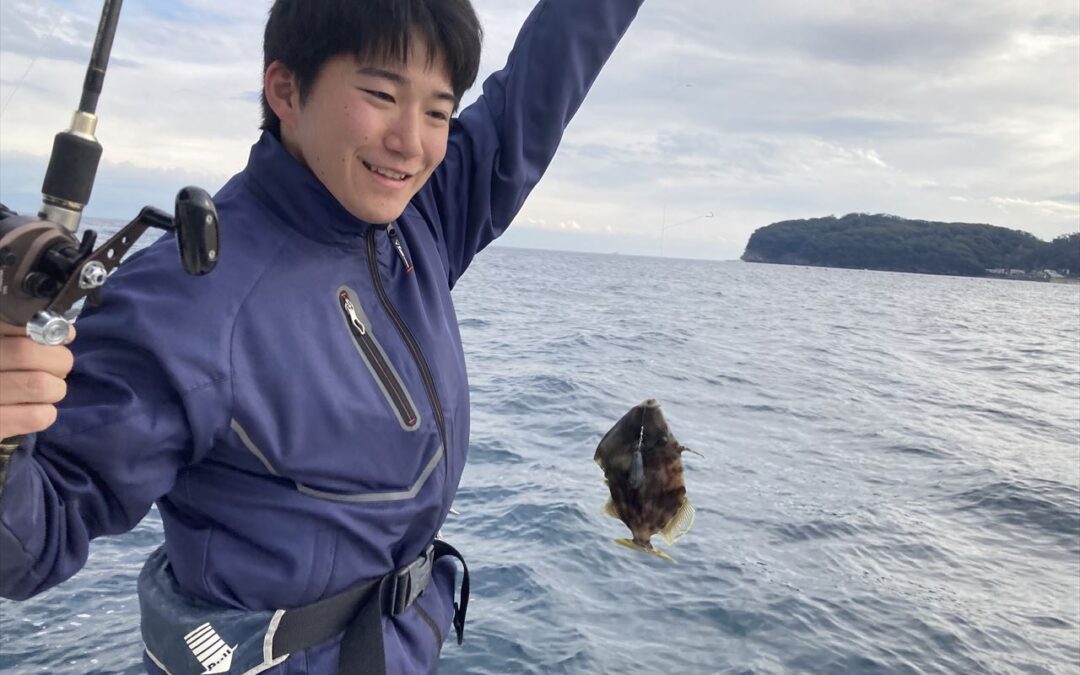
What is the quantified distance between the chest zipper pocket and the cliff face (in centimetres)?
13177

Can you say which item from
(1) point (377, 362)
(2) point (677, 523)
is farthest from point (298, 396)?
(2) point (677, 523)

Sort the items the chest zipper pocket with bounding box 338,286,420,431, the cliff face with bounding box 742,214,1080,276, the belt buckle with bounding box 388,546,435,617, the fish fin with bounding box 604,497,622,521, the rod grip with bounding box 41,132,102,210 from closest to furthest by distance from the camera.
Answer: the rod grip with bounding box 41,132,102,210
the chest zipper pocket with bounding box 338,286,420,431
the belt buckle with bounding box 388,546,435,617
the fish fin with bounding box 604,497,622,521
the cliff face with bounding box 742,214,1080,276

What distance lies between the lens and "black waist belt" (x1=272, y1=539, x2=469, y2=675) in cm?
212

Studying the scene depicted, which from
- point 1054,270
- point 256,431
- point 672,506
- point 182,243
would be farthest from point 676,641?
point 1054,270

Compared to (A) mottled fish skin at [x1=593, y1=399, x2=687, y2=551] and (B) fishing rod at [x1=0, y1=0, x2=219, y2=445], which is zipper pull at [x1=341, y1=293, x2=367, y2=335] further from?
(A) mottled fish skin at [x1=593, y1=399, x2=687, y2=551]

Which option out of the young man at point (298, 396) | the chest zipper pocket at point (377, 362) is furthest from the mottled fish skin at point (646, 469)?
the chest zipper pocket at point (377, 362)

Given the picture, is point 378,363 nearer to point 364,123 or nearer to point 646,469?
point 364,123

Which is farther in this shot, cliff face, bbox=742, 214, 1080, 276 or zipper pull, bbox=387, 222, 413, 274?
cliff face, bbox=742, 214, 1080, 276

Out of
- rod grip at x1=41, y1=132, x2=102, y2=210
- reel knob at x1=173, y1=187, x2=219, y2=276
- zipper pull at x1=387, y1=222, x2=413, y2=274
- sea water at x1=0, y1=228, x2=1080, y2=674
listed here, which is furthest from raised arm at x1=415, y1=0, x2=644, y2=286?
sea water at x1=0, y1=228, x2=1080, y2=674

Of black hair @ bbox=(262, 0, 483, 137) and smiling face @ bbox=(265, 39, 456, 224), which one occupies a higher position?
black hair @ bbox=(262, 0, 483, 137)

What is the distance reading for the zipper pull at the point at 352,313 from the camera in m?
2.23

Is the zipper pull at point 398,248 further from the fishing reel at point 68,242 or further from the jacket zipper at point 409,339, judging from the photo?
the fishing reel at point 68,242

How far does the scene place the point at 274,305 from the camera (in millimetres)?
2051

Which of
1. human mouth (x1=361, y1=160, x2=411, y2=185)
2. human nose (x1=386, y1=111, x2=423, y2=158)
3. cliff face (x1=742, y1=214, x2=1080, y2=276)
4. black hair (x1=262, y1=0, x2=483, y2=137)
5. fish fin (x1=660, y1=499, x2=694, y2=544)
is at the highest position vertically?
cliff face (x1=742, y1=214, x2=1080, y2=276)
